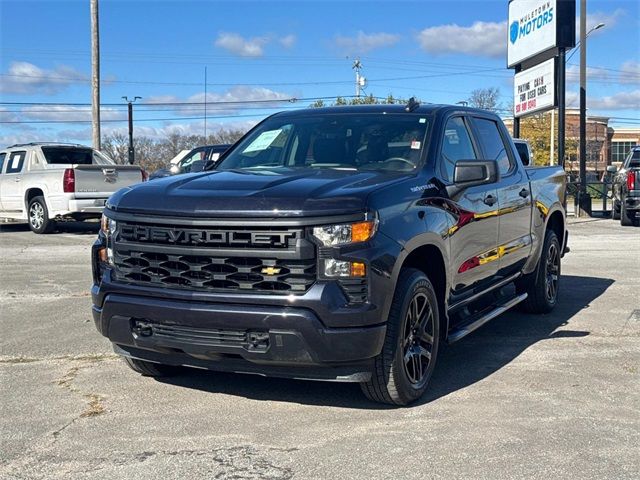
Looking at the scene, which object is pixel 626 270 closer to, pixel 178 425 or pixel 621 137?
pixel 178 425

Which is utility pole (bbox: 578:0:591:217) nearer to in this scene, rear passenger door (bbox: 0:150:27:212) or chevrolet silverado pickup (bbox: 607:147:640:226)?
chevrolet silverado pickup (bbox: 607:147:640:226)

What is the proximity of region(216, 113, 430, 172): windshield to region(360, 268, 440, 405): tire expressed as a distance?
3.10 ft

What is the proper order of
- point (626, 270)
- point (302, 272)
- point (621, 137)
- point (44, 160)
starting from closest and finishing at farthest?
1. point (302, 272)
2. point (626, 270)
3. point (44, 160)
4. point (621, 137)

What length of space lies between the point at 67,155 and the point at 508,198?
12.8 meters

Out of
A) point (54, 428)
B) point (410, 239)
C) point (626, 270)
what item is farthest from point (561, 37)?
point (54, 428)

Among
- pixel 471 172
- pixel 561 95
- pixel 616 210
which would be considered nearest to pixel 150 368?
pixel 471 172

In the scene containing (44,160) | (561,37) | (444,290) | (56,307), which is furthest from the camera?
(561,37)

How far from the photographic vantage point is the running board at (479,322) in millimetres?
5086

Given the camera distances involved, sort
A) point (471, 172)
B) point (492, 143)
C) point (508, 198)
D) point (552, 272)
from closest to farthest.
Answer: point (471, 172) → point (508, 198) → point (492, 143) → point (552, 272)

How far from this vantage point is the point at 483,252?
572 cm

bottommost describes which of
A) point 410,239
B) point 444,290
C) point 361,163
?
point 444,290

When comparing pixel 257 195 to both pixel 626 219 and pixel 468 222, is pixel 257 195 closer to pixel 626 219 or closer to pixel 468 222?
Answer: pixel 468 222

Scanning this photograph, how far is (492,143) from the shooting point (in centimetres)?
652

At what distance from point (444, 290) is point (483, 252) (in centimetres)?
89
